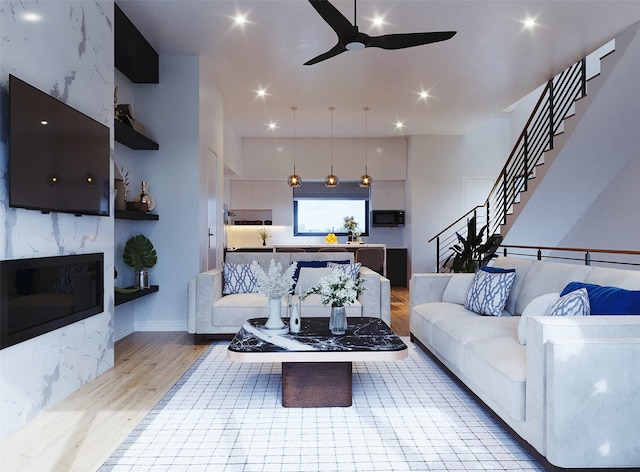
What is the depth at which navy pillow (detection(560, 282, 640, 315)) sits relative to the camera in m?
2.18

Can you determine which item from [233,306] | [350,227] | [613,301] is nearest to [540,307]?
[613,301]

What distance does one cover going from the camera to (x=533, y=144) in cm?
671

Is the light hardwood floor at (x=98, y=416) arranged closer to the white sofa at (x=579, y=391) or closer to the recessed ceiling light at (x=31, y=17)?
the white sofa at (x=579, y=391)

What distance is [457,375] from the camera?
2.97m

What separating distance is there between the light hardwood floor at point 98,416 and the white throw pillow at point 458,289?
2360mm

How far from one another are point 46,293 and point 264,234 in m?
6.50

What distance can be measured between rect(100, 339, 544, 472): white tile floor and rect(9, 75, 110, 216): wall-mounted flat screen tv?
1435mm

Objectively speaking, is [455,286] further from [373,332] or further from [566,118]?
[566,118]

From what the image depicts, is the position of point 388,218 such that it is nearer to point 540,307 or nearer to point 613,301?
point 540,307

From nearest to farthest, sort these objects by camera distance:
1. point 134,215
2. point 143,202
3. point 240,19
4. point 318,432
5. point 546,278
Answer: point 318,432 < point 546,278 < point 240,19 < point 134,215 < point 143,202

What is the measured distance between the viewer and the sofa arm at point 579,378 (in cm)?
185

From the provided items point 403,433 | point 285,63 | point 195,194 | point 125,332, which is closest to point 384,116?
point 285,63

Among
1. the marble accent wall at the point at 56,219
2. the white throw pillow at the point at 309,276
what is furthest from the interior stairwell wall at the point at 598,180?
the marble accent wall at the point at 56,219

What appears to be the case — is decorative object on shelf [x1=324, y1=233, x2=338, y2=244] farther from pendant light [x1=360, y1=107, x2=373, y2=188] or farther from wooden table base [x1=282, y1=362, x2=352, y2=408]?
wooden table base [x1=282, y1=362, x2=352, y2=408]
